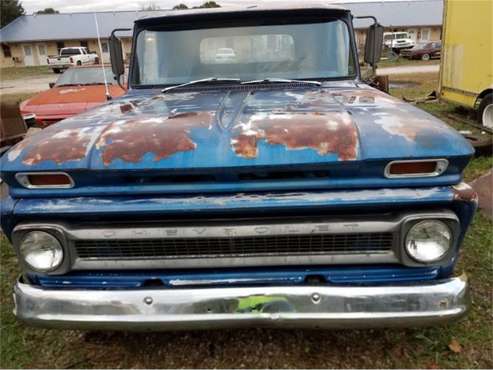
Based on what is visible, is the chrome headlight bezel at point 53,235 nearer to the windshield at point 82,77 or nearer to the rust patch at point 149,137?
the rust patch at point 149,137

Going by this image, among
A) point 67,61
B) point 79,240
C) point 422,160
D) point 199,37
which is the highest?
point 199,37

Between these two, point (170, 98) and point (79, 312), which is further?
point (170, 98)

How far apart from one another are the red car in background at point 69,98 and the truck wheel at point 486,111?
6.32 m

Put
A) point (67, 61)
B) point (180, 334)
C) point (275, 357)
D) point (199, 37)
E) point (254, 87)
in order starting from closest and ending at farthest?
point (275, 357), point (180, 334), point (254, 87), point (199, 37), point (67, 61)

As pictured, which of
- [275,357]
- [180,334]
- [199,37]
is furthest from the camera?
[199,37]

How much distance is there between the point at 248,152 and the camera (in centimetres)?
199

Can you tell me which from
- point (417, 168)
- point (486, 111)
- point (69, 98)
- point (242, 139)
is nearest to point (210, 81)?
point (242, 139)

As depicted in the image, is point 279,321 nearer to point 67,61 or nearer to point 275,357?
point 275,357

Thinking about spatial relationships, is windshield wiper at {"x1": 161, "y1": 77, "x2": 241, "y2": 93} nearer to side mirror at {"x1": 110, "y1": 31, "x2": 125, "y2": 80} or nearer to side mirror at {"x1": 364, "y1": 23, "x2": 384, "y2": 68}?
side mirror at {"x1": 110, "y1": 31, "x2": 125, "y2": 80}

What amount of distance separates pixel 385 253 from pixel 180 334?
5.03 feet

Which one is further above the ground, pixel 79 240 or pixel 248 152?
pixel 248 152

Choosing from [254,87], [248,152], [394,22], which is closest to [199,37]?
[254,87]

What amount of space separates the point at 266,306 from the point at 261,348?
0.82 m

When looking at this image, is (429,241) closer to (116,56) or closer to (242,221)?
(242,221)
